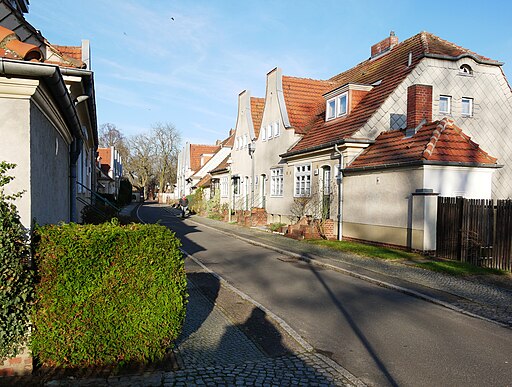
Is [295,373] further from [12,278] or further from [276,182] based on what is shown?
[276,182]

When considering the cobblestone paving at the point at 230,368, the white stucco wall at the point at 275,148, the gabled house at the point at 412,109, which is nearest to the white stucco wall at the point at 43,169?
the cobblestone paving at the point at 230,368

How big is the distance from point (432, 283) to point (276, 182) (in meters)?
15.9

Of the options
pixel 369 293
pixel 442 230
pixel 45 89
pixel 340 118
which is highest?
pixel 340 118

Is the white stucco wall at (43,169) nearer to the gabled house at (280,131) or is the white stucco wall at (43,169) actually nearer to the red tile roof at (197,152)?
the gabled house at (280,131)

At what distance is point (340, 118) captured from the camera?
823 inches

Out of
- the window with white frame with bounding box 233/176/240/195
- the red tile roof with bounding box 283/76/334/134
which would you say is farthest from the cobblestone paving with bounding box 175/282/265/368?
the window with white frame with bounding box 233/176/240/195

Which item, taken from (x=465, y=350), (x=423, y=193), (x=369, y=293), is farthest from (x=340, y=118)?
(x=465, y=350)

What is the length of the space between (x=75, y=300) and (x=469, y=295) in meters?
7.92

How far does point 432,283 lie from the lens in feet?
33.3

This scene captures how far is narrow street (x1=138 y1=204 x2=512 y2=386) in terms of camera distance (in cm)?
511

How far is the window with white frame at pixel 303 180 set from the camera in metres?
21.4

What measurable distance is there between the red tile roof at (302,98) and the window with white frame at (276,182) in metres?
2.82

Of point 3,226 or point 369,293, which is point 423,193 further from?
point 3,226

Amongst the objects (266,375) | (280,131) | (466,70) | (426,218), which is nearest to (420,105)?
(466,70)
